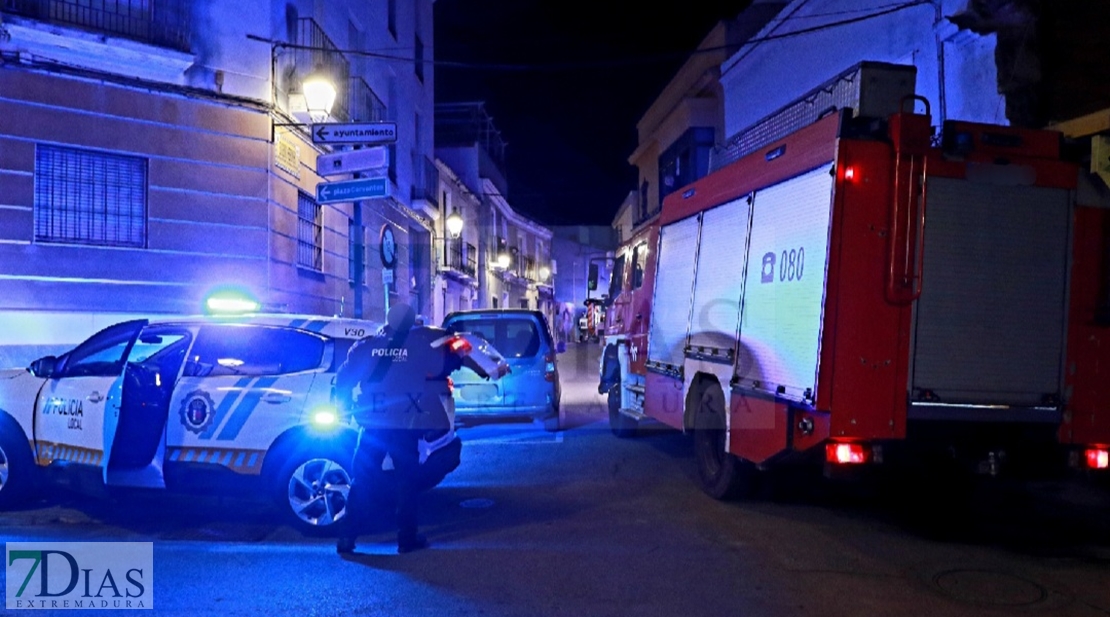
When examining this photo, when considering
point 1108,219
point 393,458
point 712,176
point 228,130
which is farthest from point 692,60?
point 393,458

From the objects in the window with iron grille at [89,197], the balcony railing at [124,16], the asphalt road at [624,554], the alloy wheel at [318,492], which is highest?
the balcony railing at [124,16]

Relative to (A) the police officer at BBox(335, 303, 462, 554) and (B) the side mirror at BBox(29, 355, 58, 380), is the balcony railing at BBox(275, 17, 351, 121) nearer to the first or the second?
(B) the side mirror at BBox(29, 355, 58, 380)

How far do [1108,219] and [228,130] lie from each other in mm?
11769

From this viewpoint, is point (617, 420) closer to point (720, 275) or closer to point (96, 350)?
point (720, 275)

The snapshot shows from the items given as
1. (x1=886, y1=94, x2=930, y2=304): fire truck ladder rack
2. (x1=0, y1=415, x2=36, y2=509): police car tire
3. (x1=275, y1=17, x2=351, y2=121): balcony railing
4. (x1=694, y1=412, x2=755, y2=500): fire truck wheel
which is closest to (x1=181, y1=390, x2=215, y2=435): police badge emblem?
(x1=0, y1=415, x2=36, y2=509): police car tire

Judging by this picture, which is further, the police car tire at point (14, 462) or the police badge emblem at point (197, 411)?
the police car tire at point (14, 462)

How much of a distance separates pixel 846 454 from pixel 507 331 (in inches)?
250

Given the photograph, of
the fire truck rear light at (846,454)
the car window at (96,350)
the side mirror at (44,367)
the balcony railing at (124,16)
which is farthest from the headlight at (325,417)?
the balcony railing at (124,16)

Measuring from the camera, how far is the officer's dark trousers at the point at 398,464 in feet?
19.1

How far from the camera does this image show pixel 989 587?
5137 mm

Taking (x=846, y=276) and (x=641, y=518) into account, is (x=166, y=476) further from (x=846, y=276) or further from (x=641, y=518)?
(x=846, y=276)

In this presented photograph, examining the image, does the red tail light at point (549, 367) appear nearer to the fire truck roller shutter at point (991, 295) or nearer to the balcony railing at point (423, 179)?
the fire truck roller shutter at point (991, 295)

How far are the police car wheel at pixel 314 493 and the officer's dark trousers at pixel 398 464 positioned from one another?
25 cm

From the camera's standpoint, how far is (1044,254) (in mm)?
5926
